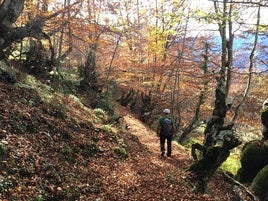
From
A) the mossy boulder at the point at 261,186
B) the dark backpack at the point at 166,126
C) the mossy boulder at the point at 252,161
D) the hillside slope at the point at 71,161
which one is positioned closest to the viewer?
the hillside slope at the point at 71,161

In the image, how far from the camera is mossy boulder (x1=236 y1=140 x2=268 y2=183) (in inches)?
482

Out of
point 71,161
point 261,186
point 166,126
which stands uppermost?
point 166,126

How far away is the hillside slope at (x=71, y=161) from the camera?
6.75 meters

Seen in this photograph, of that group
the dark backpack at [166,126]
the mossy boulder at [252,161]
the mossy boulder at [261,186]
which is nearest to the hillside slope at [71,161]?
the mossy boulder at [261,186]

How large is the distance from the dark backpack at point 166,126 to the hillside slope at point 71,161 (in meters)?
0.99

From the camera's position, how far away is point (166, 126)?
13094 millimetres

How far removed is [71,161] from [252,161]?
6864mm

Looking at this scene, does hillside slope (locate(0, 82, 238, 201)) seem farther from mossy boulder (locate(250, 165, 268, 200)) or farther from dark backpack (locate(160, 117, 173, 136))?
dark backpack (locate(160, 117, 173, 136))

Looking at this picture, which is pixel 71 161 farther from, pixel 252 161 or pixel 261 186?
pixel 252 161

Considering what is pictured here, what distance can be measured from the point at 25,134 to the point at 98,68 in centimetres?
1743

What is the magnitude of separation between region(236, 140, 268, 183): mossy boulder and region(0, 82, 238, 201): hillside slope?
1.20 m

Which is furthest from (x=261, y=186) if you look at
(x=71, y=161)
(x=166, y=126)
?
(x=71, y=161)

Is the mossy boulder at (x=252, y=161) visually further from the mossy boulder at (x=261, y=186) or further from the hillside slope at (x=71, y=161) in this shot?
the mossy boulder at (x=261, y=186)

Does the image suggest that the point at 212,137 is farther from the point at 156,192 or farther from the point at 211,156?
the point at 156,192
